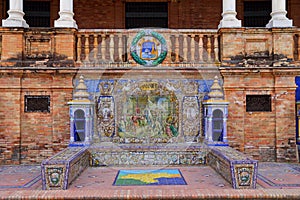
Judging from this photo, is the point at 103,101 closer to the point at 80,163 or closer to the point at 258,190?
the point at 80,163

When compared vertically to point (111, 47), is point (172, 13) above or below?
above

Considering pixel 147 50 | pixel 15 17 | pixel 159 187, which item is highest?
pixel 15 17

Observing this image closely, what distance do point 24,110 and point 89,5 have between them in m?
5.55

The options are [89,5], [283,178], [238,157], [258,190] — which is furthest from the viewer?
[89,5]

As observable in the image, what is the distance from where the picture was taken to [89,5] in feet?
44.7

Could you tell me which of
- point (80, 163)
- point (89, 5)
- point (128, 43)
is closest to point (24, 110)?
point (80, 163)

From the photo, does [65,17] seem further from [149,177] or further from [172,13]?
[149,177]

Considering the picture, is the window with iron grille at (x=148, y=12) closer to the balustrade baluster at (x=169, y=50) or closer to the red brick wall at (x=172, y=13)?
the red brick wall at (x=172, y=13)

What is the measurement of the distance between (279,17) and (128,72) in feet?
15.6

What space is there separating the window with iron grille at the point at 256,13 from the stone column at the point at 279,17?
3.13 m

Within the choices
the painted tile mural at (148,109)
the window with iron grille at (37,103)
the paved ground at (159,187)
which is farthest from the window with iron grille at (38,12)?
the paved ground at (159,187)

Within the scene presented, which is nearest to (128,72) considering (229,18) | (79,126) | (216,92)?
(79,126)

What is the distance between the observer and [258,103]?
33.3 feet

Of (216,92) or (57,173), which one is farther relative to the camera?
(216,92)
